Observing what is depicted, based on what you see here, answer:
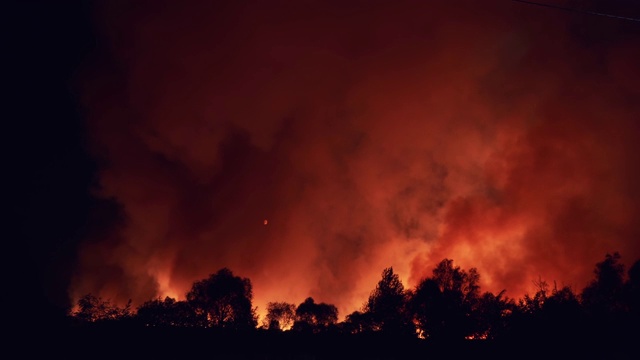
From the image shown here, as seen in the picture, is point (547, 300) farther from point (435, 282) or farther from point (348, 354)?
point (435, 282)

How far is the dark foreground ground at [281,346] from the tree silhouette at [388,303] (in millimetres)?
38452

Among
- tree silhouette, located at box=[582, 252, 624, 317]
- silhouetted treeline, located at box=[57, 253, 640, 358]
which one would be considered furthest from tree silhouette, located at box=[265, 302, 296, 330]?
tree silhouette, located at box=[582, 252, 624, 317]

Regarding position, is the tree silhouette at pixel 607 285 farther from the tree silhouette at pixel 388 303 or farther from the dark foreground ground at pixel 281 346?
the dark foreground ground at pixel 281 346

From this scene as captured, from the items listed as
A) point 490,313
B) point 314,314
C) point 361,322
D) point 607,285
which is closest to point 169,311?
point 314,314

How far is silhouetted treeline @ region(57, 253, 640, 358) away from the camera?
17938mm

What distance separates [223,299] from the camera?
70812 millimetres

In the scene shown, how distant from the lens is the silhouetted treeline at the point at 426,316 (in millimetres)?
17938

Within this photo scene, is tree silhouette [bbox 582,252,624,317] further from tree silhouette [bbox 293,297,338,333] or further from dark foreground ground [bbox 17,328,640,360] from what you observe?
tree silhouette [bbox 293,297,338,333]

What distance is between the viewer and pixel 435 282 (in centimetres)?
5775

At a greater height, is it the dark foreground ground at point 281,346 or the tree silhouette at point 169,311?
the tree silhouette at point 169,311

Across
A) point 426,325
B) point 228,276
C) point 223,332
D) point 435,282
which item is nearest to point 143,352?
point 223,332

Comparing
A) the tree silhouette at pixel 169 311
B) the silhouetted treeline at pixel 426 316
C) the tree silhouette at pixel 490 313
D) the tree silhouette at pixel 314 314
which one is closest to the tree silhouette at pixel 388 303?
the silhouetted treeline at pixel 426 316

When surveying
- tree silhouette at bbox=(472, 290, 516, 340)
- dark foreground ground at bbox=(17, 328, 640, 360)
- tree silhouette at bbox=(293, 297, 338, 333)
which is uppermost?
tree silhouette at bbox=(293, 297, 338, 333)

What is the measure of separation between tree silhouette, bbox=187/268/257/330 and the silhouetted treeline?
0.62 feet
